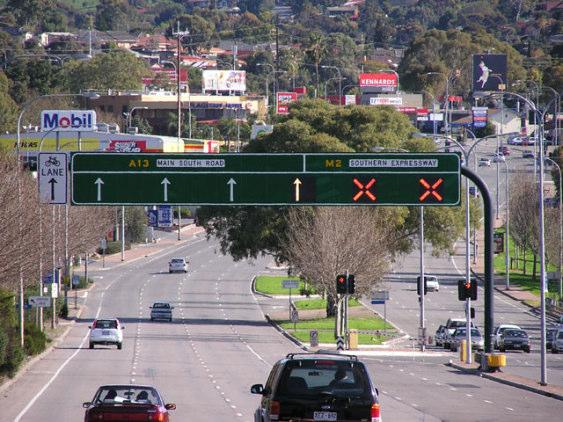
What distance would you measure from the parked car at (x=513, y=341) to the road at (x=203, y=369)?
4072 millimetres

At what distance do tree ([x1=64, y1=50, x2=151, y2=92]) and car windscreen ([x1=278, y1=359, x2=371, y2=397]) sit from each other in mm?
151988

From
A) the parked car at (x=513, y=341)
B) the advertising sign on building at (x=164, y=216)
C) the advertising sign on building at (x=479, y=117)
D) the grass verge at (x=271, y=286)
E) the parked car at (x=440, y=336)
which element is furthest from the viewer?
the advertising sign on building at (x=479, y=117)

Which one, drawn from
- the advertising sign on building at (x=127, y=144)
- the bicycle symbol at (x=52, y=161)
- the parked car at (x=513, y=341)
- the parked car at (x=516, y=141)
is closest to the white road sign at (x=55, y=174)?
the bicycle symbol at (x=52, y=161)

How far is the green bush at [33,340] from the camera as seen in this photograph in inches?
2072

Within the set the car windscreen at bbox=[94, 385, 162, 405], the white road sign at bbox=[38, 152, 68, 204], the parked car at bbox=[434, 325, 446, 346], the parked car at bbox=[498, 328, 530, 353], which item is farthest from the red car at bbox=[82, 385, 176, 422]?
the parked car at bbox=[434, 325, 446, 346]

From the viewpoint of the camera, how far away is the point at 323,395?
2125cm

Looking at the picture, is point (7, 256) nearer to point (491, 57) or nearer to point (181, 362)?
point (181, 362)

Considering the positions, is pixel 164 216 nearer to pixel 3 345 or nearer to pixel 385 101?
pixel 385 101

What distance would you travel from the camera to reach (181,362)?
52.2 m

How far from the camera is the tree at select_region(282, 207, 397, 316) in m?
70.1

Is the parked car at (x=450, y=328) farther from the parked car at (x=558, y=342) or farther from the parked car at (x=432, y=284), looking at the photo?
the parked car at (x=432, y=284)

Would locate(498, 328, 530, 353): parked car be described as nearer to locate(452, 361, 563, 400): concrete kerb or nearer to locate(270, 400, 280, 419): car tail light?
locate(452, 361, 563, 400): concrete kerb

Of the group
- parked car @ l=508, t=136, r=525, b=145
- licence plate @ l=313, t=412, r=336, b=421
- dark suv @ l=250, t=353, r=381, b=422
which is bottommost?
licence plate @ l=313, t=412, r=336, b=421

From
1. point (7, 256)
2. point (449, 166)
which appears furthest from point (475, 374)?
point (7, 256)
